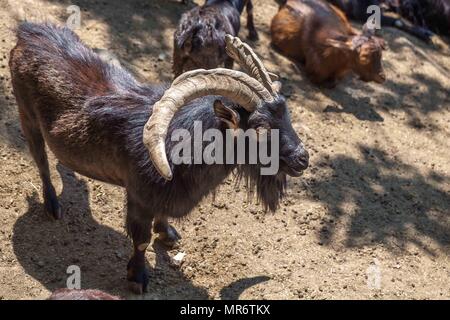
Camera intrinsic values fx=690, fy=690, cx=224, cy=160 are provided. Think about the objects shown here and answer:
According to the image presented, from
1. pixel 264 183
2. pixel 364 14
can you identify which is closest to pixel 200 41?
pixel 264 183

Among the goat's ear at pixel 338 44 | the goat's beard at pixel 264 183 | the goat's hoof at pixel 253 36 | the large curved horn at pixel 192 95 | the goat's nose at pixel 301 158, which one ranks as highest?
the large curved horn at pixel 192 95

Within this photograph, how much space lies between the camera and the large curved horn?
4.60 m

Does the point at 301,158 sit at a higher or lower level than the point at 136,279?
higher

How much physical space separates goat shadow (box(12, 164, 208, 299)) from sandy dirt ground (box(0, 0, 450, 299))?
0.04 feet

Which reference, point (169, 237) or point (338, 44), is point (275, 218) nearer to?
point (169, 237)

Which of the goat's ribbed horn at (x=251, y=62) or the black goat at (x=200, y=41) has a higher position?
the goat's ribbed horn at (x=251, y=62)

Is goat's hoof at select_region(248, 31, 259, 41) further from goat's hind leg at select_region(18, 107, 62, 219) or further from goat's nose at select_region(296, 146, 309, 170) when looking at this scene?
goat's nose at select_region(296, 146, 309, 170)

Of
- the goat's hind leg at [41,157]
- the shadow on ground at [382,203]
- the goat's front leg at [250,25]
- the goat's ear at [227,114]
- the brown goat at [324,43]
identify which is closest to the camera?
the goat's ear at [227,114]

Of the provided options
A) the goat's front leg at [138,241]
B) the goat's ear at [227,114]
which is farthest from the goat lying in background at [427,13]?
the goat's front leg at [138,241]

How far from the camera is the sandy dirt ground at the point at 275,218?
5.95 meters

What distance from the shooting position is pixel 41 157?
245 inches

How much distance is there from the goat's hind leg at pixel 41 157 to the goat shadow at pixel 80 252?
0.39 feet

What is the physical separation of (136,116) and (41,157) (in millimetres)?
1333

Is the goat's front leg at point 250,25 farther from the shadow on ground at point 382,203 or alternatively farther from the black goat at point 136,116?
the black goat at point 136,116
